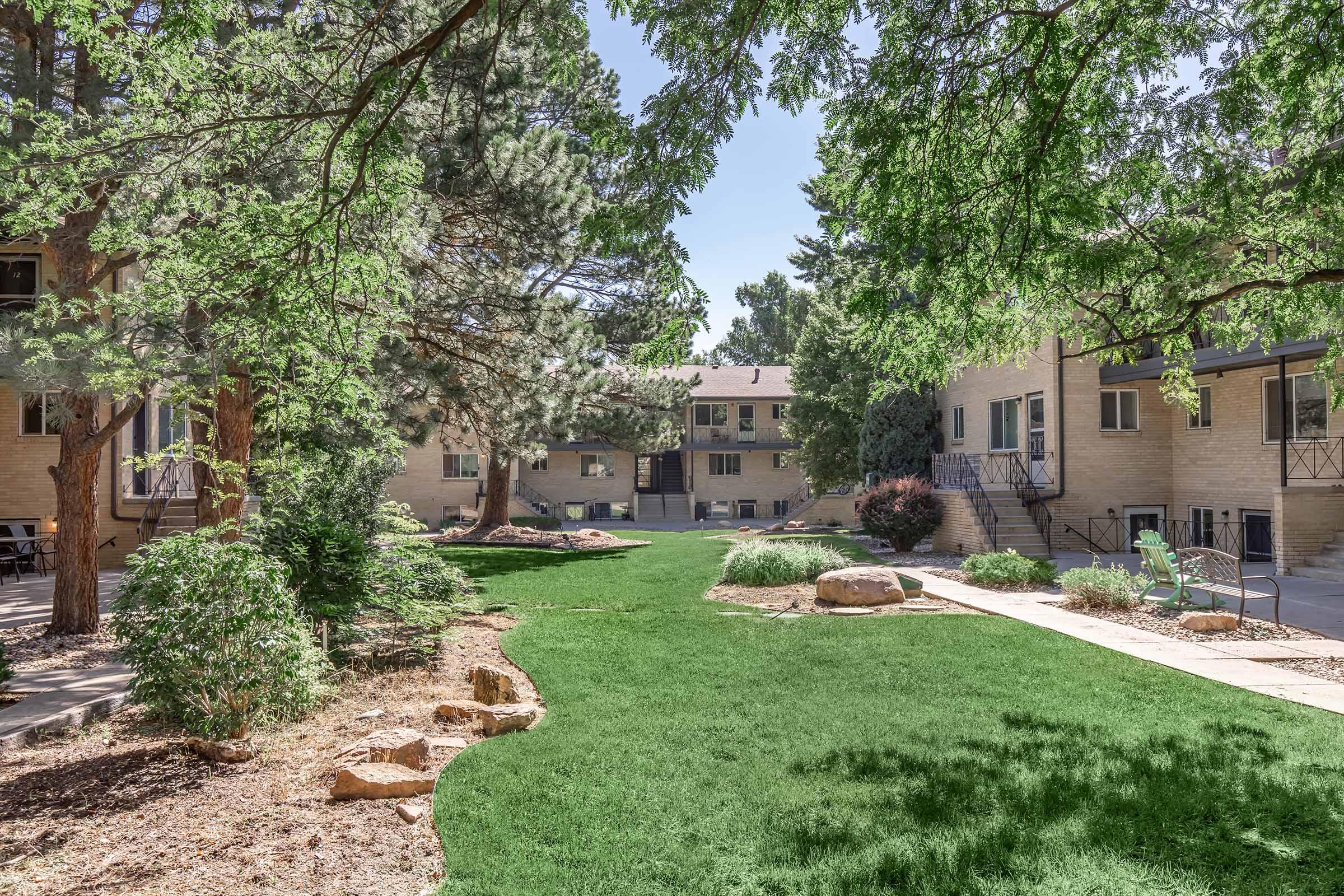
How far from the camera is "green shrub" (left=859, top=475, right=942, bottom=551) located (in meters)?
19.5

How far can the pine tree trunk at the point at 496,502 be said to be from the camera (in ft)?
90.8

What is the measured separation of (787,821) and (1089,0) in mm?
6916

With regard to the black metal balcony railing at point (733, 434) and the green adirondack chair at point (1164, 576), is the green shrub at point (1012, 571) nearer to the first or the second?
the green adirondack chair at point (1164, 576)

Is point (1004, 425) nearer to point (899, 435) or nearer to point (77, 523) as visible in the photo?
point (899, 435)

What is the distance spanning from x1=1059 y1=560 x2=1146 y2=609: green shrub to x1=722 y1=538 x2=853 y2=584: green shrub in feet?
13.5

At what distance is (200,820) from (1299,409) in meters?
19.8

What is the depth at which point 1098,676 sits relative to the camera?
7512 millimetres

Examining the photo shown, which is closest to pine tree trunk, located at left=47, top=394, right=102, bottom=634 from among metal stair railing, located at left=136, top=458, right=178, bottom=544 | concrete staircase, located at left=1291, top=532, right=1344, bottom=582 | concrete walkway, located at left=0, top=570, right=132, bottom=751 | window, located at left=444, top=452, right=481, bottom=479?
concrete walkway, located at left=0, top=570, right=132, bottom=751

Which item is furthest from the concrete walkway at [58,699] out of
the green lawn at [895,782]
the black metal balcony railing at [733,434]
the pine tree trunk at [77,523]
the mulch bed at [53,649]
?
the black metal balcony railing at [733,434]

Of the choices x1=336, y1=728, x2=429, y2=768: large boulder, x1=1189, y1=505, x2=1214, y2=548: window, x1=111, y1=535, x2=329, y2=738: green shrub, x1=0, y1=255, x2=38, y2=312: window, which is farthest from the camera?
x1=1189, y1=505, x2=1214, y2=548: window

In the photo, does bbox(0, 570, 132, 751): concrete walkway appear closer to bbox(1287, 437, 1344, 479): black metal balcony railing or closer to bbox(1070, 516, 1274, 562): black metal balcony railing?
bbox(1070, 516, 1274, 562): black metal balcony railing

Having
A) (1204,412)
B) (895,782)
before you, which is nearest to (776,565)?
(895,782)

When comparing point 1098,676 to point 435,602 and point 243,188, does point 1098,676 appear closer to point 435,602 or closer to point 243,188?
point 435,602

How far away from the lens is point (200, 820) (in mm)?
4363
